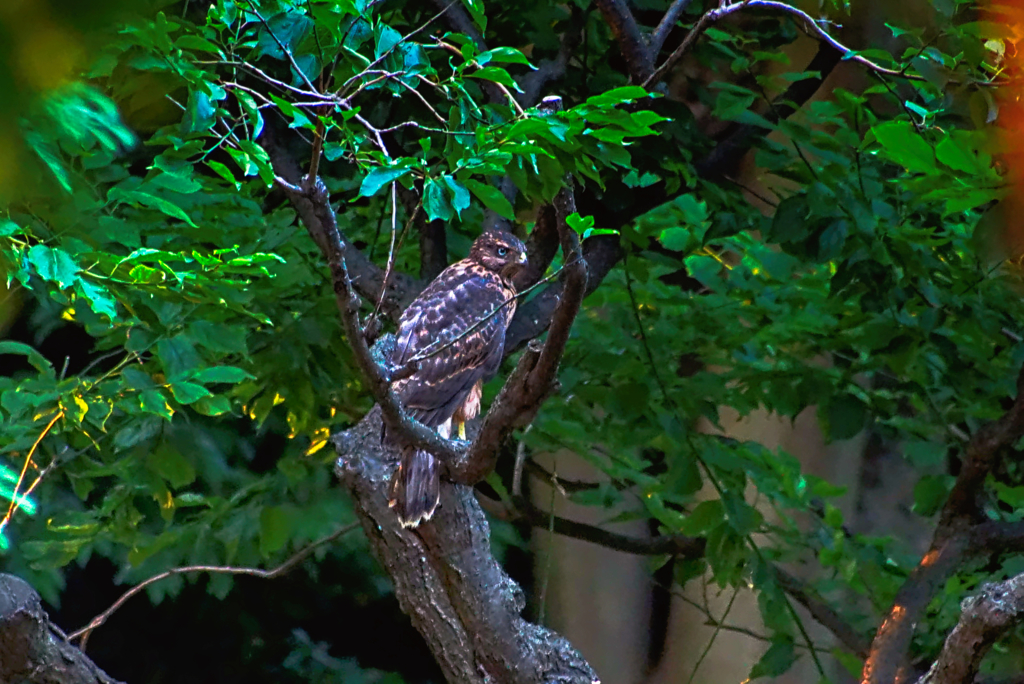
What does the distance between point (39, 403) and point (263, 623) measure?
10.5 ft

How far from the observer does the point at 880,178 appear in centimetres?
301

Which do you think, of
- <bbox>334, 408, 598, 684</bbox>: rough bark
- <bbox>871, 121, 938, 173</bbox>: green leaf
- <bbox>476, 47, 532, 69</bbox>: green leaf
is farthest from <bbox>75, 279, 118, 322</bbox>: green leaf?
<bbox>871, 121, 938, 173</bbox>: green leaf

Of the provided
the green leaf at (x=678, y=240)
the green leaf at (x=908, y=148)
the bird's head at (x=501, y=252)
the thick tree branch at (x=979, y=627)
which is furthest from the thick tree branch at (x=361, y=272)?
the thick tree branch at (x=979, y=627)

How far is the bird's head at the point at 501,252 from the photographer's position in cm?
269

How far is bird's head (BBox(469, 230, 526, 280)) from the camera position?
269 centimetres

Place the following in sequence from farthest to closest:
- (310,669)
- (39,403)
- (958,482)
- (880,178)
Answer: (310,669)
(880,178)
(958,482)
(39,403)

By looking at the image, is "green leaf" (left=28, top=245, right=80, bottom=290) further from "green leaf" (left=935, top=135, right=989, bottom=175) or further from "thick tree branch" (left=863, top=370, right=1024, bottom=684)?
"thick tree branch" (left=863, top=370, right=1024, bottom=684)

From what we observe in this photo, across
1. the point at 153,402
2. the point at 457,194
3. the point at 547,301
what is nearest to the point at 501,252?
the point at 547,301

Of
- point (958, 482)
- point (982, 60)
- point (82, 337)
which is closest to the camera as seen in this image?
point (982, 60)

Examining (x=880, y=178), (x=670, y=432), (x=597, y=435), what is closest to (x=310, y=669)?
(x=597, y=435)

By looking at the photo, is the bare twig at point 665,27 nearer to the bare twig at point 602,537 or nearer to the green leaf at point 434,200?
the green leaf at point 434,200

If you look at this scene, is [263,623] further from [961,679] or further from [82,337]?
[961,679]

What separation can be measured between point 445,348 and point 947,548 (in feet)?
4.97

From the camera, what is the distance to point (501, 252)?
2.74 meters
